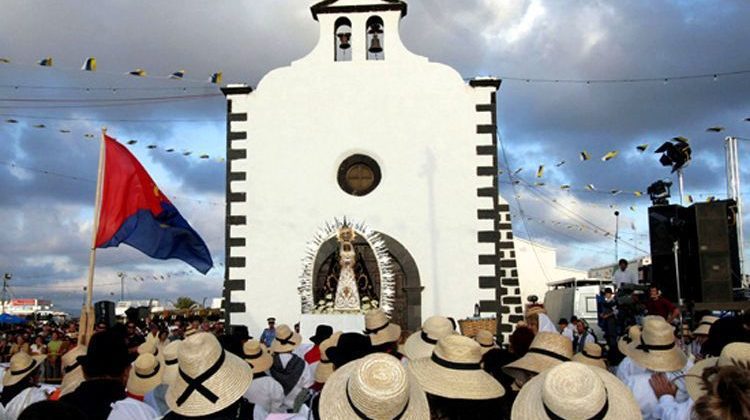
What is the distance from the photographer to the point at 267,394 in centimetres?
601

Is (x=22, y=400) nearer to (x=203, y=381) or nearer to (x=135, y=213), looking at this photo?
(x=203, y=381)

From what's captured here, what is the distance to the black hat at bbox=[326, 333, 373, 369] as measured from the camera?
498 cm

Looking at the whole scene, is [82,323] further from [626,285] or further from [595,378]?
[626,285]

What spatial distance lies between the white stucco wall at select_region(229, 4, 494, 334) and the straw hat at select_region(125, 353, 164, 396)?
8.64 m

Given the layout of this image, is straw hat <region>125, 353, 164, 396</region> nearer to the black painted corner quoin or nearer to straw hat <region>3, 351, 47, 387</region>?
straw hat <region>3, 351, 47, 387</region>

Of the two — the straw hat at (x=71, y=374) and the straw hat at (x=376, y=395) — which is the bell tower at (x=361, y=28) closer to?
the straw hat at (x=71, y=374)

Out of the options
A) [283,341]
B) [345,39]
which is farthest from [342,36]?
[283,341]

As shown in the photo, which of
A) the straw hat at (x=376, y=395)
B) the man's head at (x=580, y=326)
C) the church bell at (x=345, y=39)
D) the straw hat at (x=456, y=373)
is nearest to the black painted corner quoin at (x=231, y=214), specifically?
the church bell at (x=345, y=39)

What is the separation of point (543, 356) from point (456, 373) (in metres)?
1.10

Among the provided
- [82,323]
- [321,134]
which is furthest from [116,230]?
[321,134]

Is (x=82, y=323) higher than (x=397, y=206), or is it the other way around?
(x=397, y=206)

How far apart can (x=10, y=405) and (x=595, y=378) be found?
4.53 m

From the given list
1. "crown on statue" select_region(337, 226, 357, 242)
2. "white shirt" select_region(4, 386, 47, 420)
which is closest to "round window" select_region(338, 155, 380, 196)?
"crown on statue" select_region(337, 226, 357, 242)

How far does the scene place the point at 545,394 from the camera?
3.12 m
